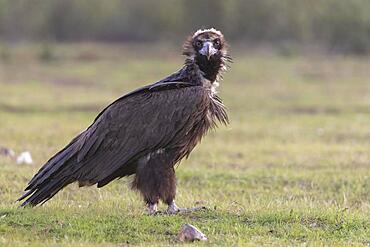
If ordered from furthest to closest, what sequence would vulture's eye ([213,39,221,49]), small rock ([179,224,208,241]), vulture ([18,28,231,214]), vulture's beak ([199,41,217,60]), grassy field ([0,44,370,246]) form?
vulture's eye ([213,39,221,49]) < vulture's beak ([199,41,217,60]) < vulture ([18,28,231,214]) < grassy field ([0,44,370,246]) < small rock ([179,224,208,241])

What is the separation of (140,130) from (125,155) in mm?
299

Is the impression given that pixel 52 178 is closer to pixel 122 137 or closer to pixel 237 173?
pixel 122 137

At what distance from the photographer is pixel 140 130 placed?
7914mm

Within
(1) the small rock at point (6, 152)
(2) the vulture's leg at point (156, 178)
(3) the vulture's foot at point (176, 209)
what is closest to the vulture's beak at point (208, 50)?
(2) the vulture's leg at point (156, 178)

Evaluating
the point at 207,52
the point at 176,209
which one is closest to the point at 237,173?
the point at 176,209

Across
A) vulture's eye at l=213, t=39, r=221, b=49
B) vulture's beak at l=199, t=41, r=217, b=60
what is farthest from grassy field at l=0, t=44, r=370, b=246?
vulture's eye at l=213, t=39, r=221, b=49

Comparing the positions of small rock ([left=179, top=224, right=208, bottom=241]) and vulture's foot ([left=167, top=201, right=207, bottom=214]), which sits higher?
small rock ([left=179, top=224, right=208, bottom=241])

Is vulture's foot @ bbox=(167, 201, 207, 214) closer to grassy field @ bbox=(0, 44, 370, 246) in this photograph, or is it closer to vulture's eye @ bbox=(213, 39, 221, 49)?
grassy field @ bbox=(0, 44, 370, 246)

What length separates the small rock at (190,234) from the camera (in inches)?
265

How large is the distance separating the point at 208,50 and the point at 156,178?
1470 mm

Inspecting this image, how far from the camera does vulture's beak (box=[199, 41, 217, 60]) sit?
8.20 metres

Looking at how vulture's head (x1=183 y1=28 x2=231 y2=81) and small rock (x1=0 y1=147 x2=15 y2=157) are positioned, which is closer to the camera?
vulture's head (x1=183 y1=28 x2=231 y2=81)

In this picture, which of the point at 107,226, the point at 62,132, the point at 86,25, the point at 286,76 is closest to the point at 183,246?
the point at 107,226

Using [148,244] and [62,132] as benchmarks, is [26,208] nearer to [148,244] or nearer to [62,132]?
[148,244]
